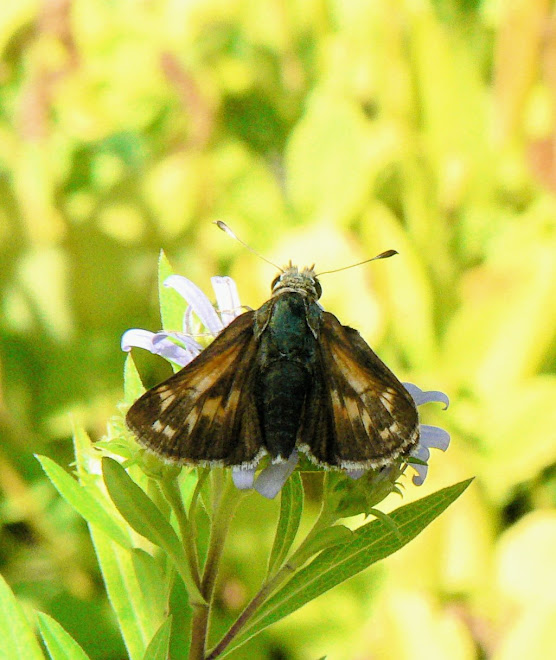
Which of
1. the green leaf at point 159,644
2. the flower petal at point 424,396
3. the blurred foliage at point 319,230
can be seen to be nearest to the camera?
the green leaf at point 159,644

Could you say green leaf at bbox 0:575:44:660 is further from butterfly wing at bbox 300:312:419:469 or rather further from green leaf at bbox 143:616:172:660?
butterfly wing at bbox 300:312:419:469

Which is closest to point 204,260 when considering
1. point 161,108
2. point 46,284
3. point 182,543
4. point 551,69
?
point 46,284

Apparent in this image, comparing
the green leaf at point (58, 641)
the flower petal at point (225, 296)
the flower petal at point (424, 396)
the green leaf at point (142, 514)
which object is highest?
the flower petal at point (225, 296)

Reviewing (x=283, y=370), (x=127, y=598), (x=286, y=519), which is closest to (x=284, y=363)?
(x=283, y=370)

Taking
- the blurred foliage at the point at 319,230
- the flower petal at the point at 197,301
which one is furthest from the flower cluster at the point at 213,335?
the blurred foliage at the point at 319,230

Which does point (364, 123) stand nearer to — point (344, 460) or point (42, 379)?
point (42, 379)

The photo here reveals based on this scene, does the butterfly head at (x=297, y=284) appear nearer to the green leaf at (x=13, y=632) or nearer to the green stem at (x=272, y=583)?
the green stem at (x=272, y=583)

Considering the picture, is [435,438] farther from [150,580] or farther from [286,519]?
[150,580]

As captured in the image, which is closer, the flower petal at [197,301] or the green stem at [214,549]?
the green stem at [214,549]
